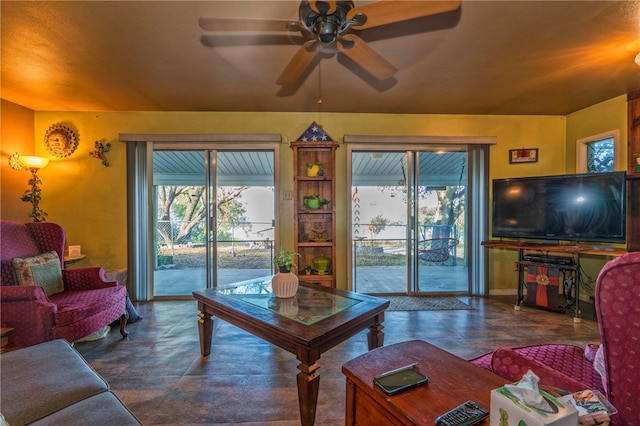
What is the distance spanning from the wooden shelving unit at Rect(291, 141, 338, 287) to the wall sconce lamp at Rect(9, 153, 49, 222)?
118 inches

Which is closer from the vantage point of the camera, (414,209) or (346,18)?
(346,18)

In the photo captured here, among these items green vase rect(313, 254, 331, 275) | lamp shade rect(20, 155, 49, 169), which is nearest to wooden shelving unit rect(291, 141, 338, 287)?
green vase rect(313, 254, 331, 275)

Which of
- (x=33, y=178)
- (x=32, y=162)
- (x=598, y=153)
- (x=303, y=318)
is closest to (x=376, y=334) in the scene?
(x=303, y=318)

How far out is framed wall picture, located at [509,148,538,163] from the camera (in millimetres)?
3840

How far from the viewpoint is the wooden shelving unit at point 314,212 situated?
332 centimetres

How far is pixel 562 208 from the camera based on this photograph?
3154mm

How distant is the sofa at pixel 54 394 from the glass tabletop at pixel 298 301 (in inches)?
35.6

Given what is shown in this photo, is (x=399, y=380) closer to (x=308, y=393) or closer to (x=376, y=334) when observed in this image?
(x=308, y=393)

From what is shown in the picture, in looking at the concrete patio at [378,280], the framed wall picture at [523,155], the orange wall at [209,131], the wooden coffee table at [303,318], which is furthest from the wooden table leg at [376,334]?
the framed wall picture at [523,155]

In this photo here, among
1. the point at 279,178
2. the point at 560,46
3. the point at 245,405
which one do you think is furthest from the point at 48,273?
the point at 560,46

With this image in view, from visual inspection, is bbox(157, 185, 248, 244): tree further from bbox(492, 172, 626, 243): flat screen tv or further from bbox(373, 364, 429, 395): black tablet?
bbox(492, 172, 626, 243): flat screen tv

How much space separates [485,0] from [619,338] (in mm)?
1931

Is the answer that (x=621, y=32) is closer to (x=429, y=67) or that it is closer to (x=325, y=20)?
(x=429, y=67)

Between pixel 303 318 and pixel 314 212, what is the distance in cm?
183
